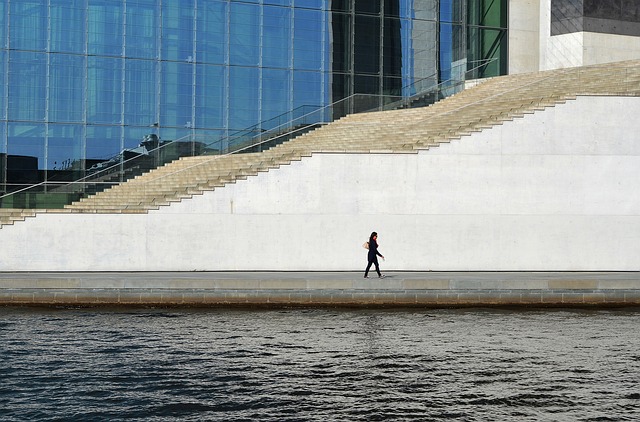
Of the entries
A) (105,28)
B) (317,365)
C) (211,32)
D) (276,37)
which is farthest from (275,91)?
(317,365)

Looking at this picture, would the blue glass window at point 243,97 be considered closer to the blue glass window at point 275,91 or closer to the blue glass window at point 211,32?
the blue glass window at point 275,91

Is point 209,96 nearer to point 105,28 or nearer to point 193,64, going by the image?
point 193,64

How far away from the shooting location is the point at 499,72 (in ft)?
151

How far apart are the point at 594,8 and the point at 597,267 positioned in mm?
16808

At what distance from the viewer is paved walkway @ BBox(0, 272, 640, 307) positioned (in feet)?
83.0

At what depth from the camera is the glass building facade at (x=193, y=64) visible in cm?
3922

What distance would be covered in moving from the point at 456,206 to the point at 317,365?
14252 mm

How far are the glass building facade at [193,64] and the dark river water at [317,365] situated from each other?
16580 millimetres

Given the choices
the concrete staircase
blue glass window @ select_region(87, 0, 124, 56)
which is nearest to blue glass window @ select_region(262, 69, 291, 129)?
the concrete staircase

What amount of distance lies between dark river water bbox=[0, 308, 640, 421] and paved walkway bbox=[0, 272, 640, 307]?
839 mm

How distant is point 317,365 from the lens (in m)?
18.0

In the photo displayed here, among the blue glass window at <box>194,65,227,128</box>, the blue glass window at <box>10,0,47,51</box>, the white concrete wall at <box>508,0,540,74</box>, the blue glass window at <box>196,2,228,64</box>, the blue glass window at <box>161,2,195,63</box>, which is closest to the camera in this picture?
the blue glass window at <box>10,0,47,51</box>

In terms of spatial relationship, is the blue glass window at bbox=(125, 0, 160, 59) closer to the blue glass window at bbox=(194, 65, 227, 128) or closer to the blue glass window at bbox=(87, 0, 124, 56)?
the blue glass window at bbox=(87, 0, 124, 56)

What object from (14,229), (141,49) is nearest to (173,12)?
(141,49)
